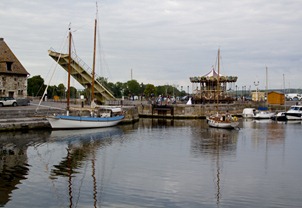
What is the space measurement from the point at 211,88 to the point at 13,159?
2451 inches

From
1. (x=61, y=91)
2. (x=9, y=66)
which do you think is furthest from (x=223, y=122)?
(x=61, y=91)

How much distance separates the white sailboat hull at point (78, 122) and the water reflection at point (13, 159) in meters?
2.84

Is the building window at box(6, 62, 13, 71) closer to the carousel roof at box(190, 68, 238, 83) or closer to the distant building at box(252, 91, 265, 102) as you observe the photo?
the carousel roof at box(190, 68, 238, 83)

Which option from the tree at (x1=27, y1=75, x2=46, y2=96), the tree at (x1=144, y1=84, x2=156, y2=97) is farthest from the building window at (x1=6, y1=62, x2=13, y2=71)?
the tree at (x1=144, y1=84, x2=156, y2=97)

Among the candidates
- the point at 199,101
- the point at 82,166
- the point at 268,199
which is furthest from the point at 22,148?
the point at 199,101

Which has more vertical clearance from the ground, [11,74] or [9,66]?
[9,66]

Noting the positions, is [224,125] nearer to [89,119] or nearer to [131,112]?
[131,112]

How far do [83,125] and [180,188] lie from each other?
95.9 ft

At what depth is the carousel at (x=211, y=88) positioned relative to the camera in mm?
80688

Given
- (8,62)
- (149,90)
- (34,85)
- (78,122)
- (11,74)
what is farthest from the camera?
(149,90)

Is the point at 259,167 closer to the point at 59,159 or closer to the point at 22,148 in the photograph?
the point at 59,159

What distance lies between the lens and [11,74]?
5612 cm

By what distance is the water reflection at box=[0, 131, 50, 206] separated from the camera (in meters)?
18.4

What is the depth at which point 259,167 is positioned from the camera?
80.5ft
